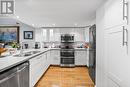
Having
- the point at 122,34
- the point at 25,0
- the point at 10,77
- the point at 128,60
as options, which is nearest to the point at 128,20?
the point at 122,34

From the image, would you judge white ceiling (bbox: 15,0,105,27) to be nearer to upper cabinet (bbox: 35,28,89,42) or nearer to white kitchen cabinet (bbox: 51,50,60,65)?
white kitchen cabinet (bbox: 51,50,60,65)

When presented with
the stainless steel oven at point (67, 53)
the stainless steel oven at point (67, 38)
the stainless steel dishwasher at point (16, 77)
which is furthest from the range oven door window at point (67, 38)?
the stainless steel dishwasher at point (16, 77)

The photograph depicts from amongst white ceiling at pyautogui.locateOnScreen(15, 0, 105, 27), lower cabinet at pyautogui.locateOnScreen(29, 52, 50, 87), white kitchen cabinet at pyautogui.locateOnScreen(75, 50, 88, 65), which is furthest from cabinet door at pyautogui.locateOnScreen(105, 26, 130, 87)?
white kitchen cabinet at pyautogui.locateOnScreen(75, 50, 88, 65)

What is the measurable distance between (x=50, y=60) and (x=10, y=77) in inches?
210

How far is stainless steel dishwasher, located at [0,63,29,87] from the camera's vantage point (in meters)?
2.07

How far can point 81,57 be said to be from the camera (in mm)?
7348

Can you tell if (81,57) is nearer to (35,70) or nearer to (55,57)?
(55,57)

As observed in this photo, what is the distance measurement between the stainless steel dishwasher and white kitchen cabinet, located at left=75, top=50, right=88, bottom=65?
4.44 meters

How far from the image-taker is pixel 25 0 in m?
3.08

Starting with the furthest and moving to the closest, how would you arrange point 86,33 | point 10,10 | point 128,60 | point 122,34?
1. point 86,33
2. point 10,10
3. point 122,34
4. point 128,60

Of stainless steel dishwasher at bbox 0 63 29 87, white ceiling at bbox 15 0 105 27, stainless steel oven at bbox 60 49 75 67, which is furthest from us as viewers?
stainless steel oven at bbox 60 49 75 67

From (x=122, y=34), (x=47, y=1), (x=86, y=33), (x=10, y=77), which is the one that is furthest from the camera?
(x=86, y=33)

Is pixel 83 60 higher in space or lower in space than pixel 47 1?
lower

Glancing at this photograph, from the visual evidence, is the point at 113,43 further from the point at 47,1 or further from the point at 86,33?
the point at 86,33
